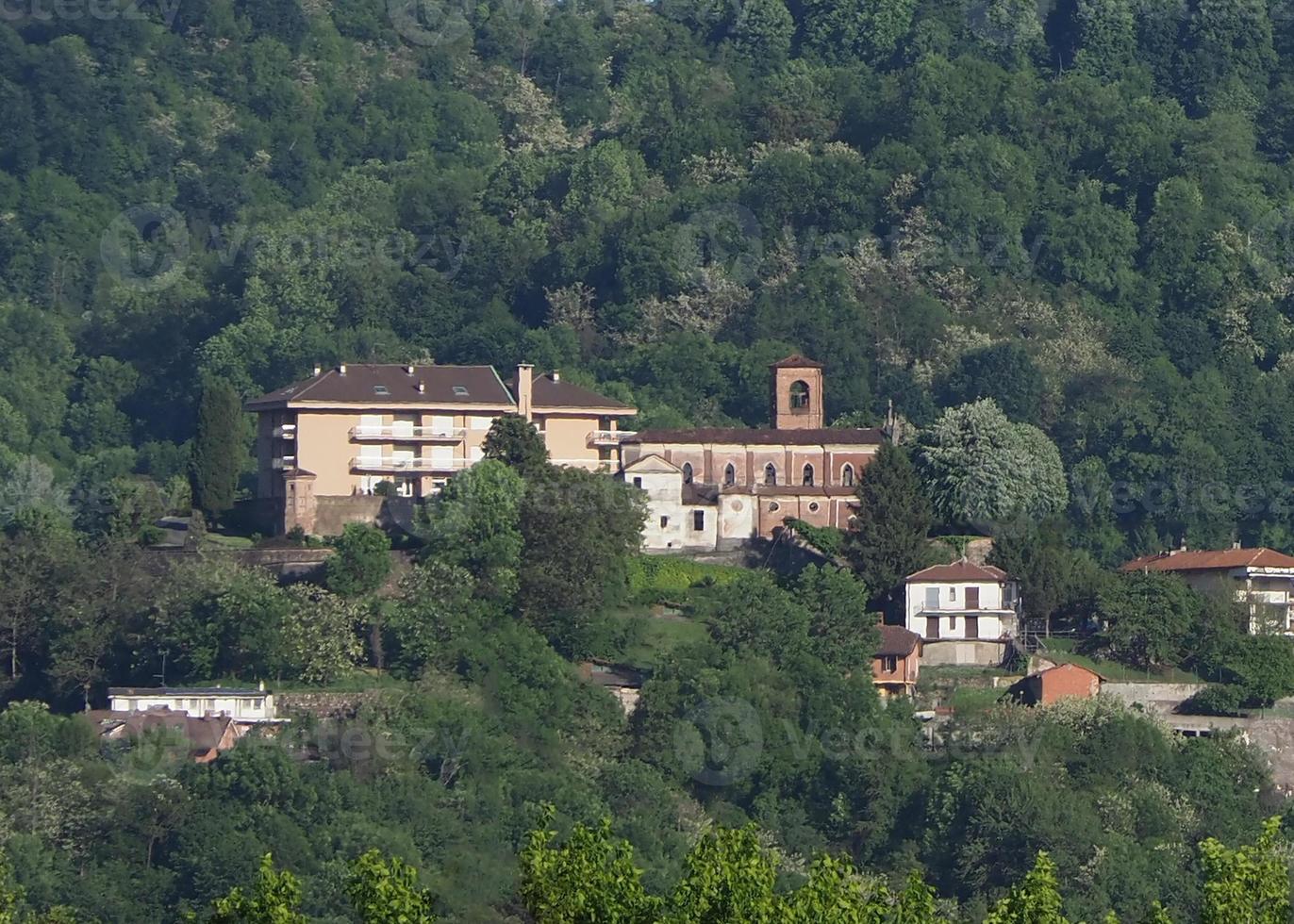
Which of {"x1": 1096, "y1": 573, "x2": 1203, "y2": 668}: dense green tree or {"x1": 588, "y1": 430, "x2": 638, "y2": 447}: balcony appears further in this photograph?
{"x1": 588, "y1": 430, "x2": 638, "y2": 447}: balcony

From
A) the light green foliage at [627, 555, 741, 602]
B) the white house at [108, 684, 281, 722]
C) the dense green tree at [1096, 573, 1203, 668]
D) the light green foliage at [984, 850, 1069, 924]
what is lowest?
the light green foliage at [984, 850, 1069, 924]

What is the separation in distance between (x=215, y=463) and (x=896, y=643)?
16075 millimetres

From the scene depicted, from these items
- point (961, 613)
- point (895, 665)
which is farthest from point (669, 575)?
point (961, 613)

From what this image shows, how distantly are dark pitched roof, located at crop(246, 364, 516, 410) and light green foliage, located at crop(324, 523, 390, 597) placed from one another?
7054 millimetres

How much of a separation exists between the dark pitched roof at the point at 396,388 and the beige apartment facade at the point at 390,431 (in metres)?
0.02

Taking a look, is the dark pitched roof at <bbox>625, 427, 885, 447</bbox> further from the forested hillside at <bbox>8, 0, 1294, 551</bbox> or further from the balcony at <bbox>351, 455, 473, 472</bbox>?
the forested hillside at <bbox>8, 0, 1294, 551</bbox>

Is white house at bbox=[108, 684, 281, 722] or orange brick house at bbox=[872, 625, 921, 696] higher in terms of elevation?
orange brick house at bbox=[872, 625, 921, 696]

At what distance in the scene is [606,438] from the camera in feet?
259

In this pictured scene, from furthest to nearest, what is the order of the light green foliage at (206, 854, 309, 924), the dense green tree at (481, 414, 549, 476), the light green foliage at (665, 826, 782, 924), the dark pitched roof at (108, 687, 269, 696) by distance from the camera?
the dense green tree at (481, 414, 549, 476), the dark pitched roof at (108, 687, 269, 696), the light green foliage at (665, 826, 782, 924), the light green foliage at (206, 854, 309, 924)

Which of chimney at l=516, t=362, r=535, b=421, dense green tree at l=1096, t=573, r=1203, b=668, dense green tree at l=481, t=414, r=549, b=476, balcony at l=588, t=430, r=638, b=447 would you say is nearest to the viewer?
dense green tree at l=1096, t=573, r=1203, b=668

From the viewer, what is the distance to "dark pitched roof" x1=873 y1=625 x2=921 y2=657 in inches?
2795

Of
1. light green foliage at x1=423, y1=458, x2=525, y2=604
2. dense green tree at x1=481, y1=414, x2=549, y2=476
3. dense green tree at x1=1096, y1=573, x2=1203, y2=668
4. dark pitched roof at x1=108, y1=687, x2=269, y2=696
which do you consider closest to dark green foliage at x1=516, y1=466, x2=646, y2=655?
light green foliage at x1=423, y1=458, x2=525, y2=604

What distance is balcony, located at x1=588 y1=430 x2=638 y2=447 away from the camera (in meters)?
78.6

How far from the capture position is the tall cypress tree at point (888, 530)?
73.2 metres
